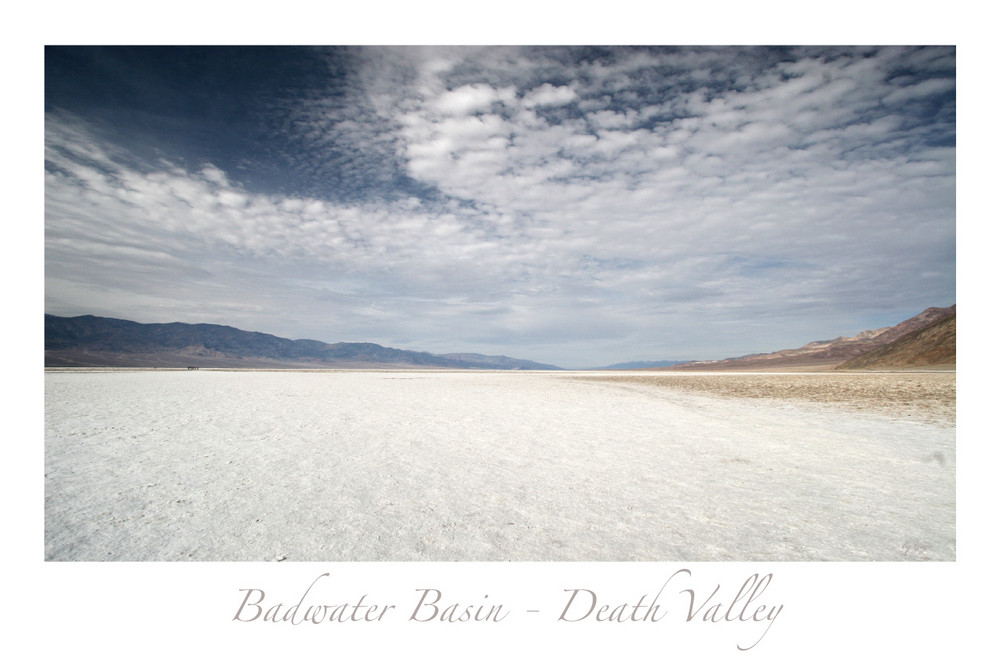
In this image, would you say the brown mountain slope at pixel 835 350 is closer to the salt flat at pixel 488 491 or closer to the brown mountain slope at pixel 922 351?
the brown mountain slope at pixel 922 351

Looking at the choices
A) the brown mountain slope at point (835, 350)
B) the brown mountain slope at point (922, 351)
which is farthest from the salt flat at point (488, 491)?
the brown mountain slope at point (835, 350)

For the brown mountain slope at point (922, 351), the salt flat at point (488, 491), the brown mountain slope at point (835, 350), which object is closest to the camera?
the salt flat at point (488, 491)

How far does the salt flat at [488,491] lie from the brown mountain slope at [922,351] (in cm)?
5713

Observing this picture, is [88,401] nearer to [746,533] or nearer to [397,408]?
[397,408]

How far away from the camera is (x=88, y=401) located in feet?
42.8

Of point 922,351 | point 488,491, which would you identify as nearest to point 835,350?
point 922,351

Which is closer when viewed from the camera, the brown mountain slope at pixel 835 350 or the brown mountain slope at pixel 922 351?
the brown mountain slope at pixel 922 351

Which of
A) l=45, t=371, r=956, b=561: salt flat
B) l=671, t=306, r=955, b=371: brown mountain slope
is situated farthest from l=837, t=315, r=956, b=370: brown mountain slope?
l=45, t=371, r=956, b=561: salt flat

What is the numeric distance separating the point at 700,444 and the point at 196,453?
29.9 feet

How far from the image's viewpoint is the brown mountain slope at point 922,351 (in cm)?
4981

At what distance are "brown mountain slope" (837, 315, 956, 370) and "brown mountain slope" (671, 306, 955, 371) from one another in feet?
131

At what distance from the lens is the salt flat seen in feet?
12.4

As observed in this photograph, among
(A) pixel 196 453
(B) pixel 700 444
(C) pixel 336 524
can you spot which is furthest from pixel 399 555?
(B) pixel 700 444

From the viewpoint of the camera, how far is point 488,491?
5266mm
